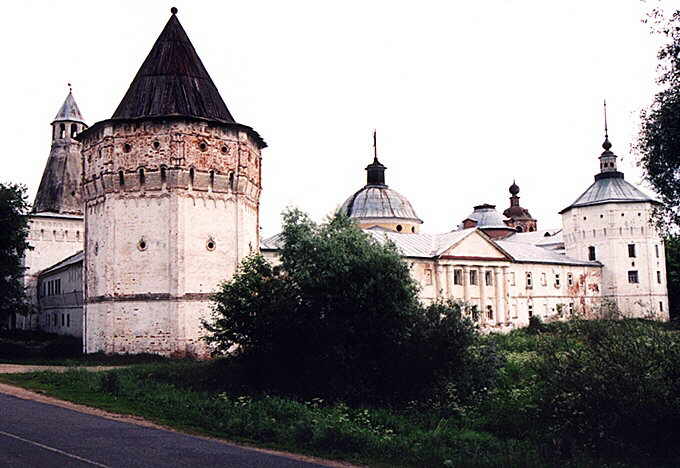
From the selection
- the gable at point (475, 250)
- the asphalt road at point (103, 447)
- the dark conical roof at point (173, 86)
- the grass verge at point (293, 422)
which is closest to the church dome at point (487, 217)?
the gable at point (475, 250)

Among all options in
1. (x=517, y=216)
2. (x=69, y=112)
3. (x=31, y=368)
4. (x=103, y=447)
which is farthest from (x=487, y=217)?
(x=103, y=447)

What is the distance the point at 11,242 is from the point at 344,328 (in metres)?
23.6

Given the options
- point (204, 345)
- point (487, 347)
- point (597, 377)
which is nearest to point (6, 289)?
point (204, 345)

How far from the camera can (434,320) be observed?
24656mm

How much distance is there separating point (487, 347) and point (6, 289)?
2707 centimetres

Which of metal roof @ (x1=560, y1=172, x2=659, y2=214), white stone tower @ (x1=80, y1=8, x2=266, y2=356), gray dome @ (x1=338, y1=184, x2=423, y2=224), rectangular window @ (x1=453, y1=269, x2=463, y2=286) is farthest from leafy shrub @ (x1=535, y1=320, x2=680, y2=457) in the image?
metal roof @ (x1=560, y1=172, x2=659, y2=214)

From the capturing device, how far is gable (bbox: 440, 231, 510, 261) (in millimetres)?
56375

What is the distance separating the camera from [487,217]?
90.3 meters

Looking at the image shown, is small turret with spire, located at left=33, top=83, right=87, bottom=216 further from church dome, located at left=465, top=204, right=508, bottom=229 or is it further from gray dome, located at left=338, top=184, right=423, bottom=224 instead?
church dome, located at left=465, top=204, right=508, bottom=229

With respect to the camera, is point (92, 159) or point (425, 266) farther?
point (425, 266)

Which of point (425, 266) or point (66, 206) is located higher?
point (66, 206)

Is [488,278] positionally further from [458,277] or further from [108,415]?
[108,415]

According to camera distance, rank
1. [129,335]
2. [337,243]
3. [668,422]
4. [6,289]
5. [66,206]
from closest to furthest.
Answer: [668,422] → [337,243] → [129,335] → [6,289] → [66,206]

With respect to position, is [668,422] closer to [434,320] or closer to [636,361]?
[636,361]
